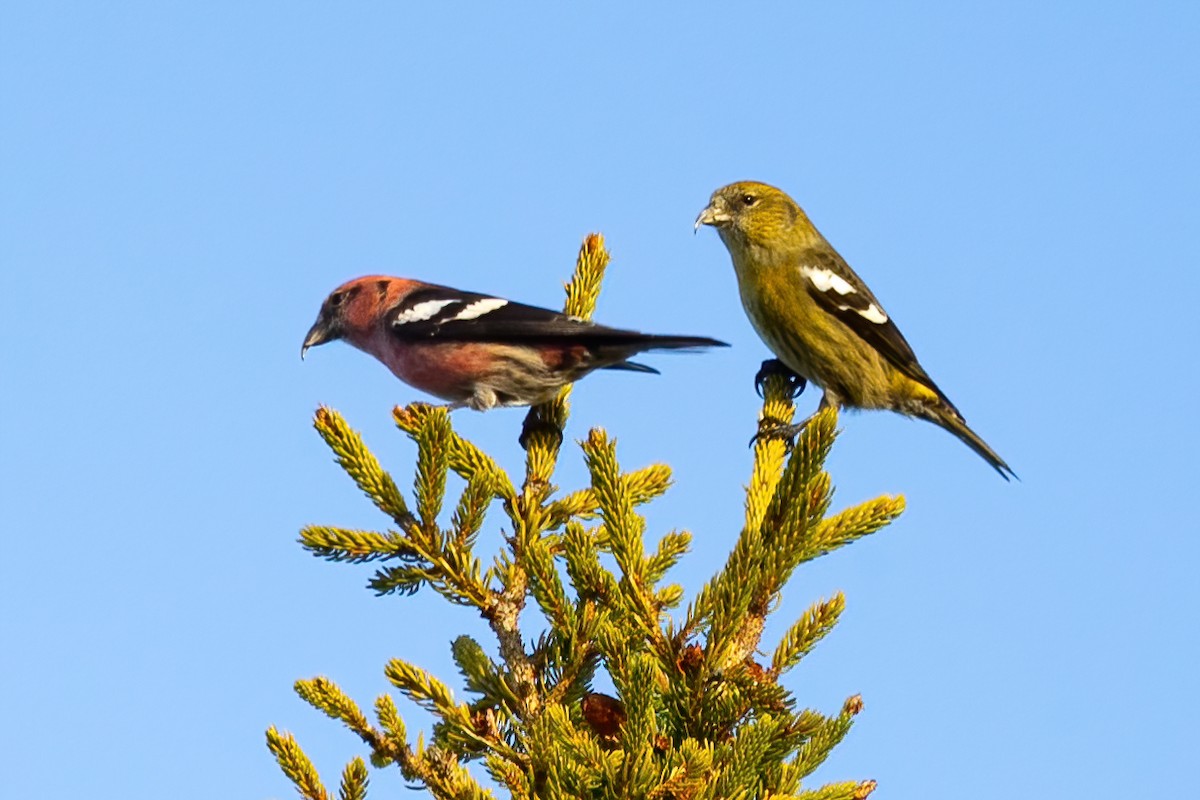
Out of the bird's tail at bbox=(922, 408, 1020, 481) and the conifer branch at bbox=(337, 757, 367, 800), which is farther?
the bird's tail at bbox=(922, 408, 1020, 481)

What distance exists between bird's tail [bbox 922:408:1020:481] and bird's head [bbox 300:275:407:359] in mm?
3339

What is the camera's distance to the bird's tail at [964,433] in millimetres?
7570

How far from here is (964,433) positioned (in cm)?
759

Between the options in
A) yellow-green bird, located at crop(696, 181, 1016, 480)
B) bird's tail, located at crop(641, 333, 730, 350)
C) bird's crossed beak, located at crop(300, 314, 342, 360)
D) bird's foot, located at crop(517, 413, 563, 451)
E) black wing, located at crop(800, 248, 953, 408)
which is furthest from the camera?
black wing, located at crop(800, 248, 953, 408)

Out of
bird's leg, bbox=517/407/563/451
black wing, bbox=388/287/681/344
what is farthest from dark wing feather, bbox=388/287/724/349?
bird's leg, bbox=517/407/563/451

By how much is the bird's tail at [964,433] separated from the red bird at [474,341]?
256 centimetres

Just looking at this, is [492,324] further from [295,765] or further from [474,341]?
[295,765]

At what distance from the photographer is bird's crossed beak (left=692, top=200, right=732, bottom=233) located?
25.1 feet

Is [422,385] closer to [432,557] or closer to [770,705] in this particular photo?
[432,557]

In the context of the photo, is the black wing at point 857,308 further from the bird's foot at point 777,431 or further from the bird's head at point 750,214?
the bird's foot at point 777,431

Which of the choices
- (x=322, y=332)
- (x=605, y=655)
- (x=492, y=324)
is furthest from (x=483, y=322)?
(x=605, y=655)

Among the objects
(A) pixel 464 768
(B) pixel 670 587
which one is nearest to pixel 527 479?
(B) pixel 670 587

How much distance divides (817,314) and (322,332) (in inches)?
108

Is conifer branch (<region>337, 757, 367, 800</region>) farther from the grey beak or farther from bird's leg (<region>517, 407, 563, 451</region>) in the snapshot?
the grey beak
